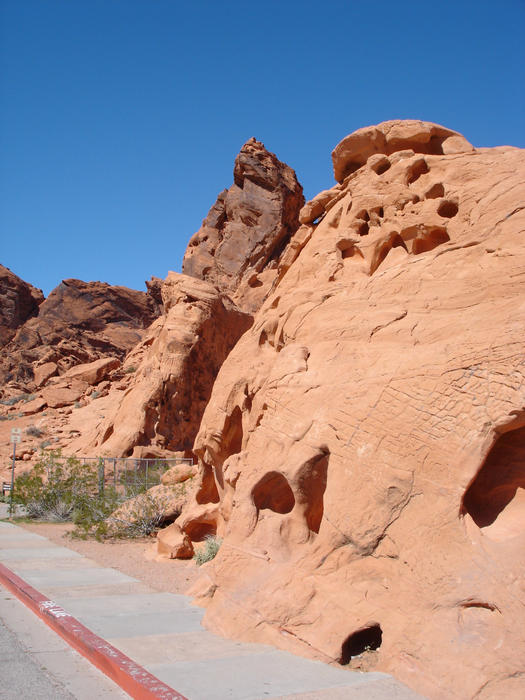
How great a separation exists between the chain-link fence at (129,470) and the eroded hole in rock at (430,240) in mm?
9588

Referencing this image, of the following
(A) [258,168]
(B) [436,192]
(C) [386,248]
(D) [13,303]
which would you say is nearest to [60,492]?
(C) [386,248]

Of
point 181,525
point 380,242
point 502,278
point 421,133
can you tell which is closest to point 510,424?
point 502,278

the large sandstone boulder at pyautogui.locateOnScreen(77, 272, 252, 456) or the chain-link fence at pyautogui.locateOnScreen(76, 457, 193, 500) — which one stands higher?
the large sandstone boulder at pyautogui.locateOnScreen(77, 272, 252, 456)

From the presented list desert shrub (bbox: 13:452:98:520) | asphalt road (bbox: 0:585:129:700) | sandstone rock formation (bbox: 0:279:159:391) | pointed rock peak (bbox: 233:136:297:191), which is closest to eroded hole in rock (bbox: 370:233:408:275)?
asphalt road (bbox: 0:585:129:700)

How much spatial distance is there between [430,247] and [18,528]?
11048 millimetres

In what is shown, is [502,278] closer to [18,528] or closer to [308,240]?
[308,240]

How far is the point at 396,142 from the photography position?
9406mm

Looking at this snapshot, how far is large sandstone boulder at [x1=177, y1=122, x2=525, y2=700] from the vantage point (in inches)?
175

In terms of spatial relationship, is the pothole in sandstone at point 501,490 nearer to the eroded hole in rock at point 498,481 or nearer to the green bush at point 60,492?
the eroded hole in rock at point 498,481

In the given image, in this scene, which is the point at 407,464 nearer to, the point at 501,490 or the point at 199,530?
the point at 501,490

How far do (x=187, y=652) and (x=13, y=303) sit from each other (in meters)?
49.0

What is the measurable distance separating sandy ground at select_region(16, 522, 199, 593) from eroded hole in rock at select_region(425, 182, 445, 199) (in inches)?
228

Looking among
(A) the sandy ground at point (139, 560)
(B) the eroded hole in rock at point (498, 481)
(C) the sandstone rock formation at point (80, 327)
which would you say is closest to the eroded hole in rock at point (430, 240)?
(B) the eroded hole in rock at point (498, 481)

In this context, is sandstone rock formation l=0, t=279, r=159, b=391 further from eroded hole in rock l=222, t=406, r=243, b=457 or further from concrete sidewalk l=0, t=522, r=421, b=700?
concrete sidewalk l=0, t=522, r=421, b=700
